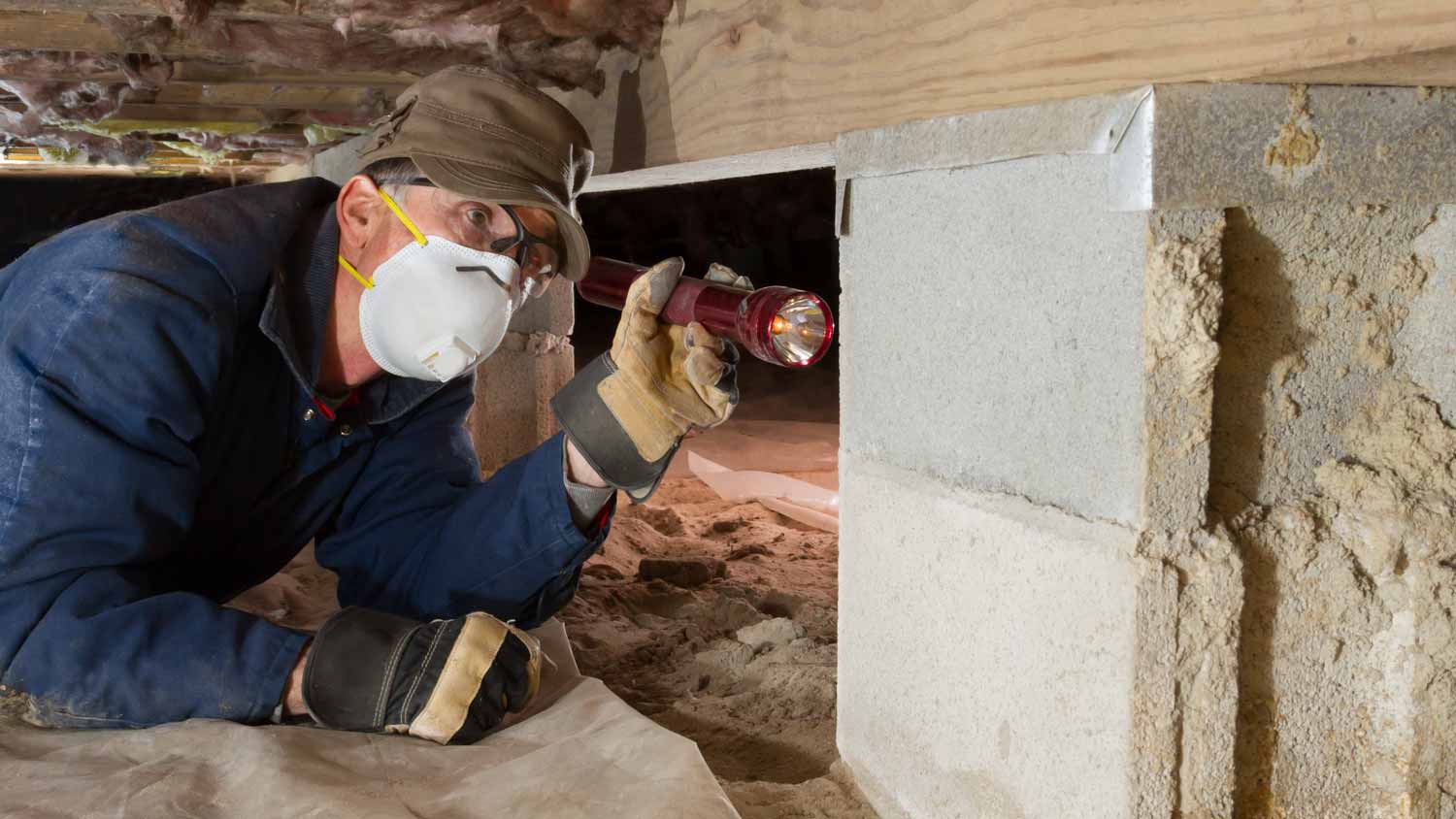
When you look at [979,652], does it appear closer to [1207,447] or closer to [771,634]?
[1207,447]

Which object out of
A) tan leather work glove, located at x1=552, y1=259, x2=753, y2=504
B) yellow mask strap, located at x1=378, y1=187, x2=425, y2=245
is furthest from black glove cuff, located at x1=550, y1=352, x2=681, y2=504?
yellow mask strap, located at x1=378, y1=187, x2=425, y2=245

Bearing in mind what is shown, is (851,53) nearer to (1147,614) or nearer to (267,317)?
(1147,614)

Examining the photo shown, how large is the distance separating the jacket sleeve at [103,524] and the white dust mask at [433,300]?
34 cm

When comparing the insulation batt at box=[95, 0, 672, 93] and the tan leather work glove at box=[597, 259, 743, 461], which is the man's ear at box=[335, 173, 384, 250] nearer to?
the insulation batt at box=[95, 0, 672, 93]

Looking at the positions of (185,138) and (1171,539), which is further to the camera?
(185,138)

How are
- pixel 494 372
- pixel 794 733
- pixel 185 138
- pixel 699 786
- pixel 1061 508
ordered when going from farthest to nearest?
pixel 185 138, pixel 494 372, pixel 794 733, pixel 699 786, pixel 1061 508

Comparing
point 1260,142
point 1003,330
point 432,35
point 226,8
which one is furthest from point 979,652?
point 226,8

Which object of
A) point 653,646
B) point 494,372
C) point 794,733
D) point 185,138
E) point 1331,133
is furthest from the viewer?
point 185,138

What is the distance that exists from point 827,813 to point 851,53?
116 centimetres

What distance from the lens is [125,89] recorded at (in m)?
3.32

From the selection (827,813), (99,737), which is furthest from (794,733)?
(99,737)

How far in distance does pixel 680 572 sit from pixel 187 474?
5.33ft

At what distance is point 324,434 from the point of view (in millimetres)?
2281

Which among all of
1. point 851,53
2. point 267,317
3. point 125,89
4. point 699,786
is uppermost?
point 125,89
